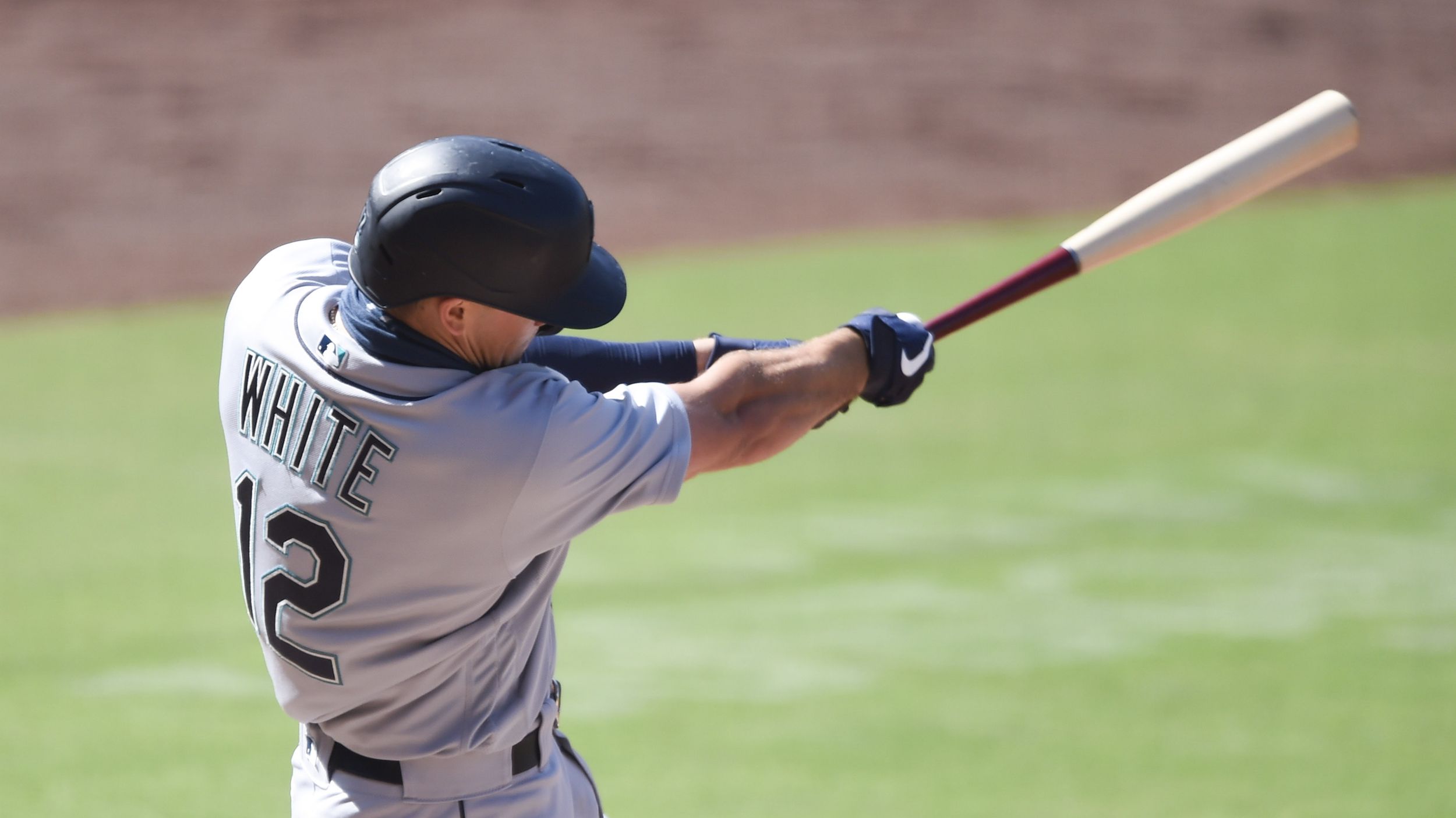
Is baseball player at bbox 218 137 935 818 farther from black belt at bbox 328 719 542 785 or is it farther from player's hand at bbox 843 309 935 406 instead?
player's hand at bbox 843 309 935 406

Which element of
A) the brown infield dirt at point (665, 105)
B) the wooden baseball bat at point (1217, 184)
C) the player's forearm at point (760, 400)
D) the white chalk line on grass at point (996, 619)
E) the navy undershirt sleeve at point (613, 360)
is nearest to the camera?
the player's forearm at point (760, 400)

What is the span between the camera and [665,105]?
14.4 m

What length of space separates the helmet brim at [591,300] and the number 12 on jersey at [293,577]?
0.42 m

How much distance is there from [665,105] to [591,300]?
12499 millimetres

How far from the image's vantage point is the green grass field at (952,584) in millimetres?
4297

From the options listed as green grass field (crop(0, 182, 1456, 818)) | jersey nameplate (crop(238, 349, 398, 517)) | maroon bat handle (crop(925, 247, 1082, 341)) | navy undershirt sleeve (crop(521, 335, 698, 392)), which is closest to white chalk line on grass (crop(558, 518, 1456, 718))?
green grass field (crop(0, 182, 1456, 818))

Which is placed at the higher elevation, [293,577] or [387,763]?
[293,577]

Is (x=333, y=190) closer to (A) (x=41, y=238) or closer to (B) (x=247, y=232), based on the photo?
(B) (x=247, y=232)

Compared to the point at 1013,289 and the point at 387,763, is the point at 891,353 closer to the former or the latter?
the point at 1013,289

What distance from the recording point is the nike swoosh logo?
247 cm

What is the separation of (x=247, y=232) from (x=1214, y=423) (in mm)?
7574

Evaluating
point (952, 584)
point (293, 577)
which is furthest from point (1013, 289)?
point (952, 584)

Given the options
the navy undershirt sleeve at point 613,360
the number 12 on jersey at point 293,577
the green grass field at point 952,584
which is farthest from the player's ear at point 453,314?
the green grass field at point 952,584

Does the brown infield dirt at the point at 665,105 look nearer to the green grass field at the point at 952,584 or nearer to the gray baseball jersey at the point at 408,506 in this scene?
the green grass field at the point at 952,584
